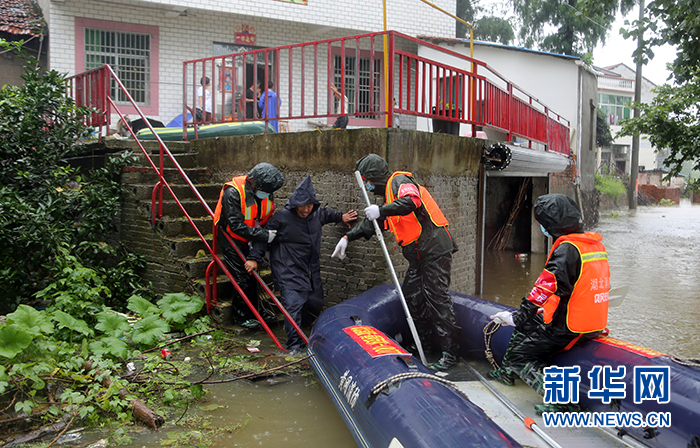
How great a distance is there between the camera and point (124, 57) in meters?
11.5

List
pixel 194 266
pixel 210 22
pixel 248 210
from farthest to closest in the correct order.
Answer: pixel 210 22, pixel 194 266, pixel 248 210

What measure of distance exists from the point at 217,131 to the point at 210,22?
20.4 feet

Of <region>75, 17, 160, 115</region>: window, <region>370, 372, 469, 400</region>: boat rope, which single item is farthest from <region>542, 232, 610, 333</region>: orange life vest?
<region>75, 17, 160, 115</region>: window

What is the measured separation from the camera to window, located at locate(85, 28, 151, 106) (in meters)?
11.2

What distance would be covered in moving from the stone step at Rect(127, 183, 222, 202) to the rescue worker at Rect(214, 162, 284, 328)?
137 cm

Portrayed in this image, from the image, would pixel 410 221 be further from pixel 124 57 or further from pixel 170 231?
pixel 124 57

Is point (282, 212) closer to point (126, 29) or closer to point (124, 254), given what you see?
point (124, 254)

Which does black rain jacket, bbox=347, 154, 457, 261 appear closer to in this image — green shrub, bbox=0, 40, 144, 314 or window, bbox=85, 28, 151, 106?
green shrub, bbox=0, 40, 144, 314

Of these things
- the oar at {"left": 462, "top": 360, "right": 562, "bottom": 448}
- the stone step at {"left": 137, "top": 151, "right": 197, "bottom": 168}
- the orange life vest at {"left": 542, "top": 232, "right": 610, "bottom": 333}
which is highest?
the stone step at {"left": 137, "top": 151, "right": 197, "bottom": 168}

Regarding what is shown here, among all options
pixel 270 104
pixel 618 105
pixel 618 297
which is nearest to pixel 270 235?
pixel 618 297

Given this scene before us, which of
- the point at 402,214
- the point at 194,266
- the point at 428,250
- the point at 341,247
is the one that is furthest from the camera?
the point at 194,266

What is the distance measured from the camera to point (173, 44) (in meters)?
12.0

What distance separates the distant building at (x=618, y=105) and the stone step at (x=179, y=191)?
103ft

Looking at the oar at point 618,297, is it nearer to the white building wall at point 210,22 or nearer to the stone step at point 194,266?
the stone step at point 194,266
